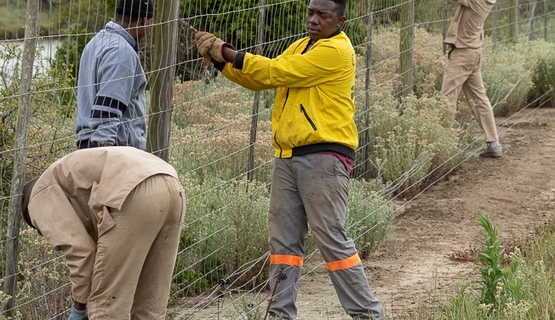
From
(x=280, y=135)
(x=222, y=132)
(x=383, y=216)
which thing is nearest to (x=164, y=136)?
(x=280, y=135)

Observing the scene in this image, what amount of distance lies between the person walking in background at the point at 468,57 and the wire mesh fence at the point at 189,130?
17.8 inches

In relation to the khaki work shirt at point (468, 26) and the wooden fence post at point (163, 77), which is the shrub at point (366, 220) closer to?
the wooden fence post at point (163, 77)

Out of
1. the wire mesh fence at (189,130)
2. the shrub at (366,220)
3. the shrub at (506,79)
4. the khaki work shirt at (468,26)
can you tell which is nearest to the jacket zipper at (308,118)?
the wire mesh fence at (189,130)

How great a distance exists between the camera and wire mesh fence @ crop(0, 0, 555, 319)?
5.81m

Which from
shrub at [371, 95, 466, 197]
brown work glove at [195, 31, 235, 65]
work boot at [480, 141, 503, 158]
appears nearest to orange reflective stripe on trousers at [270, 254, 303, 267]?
brown work glove at [195, 31, 235, 65]

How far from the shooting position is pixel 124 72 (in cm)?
586

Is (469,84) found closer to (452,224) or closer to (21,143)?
(452,224)

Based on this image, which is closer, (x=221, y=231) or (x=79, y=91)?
(x=79, y=91)

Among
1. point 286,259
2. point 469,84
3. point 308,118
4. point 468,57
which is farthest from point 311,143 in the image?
point 469,84

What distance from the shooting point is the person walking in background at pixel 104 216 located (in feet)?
16.1

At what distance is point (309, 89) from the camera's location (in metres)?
6.38

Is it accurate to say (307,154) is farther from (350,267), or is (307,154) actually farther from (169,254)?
(169,254)

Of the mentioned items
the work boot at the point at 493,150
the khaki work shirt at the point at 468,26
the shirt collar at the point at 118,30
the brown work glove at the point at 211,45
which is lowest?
the work boot at the point at 493,150

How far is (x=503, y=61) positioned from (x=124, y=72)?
9.92 m
